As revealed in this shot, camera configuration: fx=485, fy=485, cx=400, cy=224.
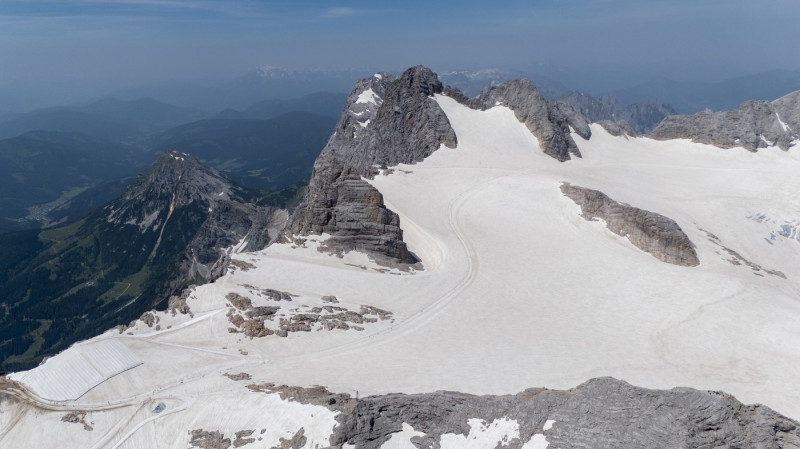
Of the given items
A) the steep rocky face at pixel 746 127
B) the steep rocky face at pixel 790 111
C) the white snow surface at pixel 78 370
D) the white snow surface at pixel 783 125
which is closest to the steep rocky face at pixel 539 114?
the steep rocky face at pixel 746 127

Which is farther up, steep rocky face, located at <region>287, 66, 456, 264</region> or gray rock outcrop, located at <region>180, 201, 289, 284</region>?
steep rocky face, located at <region>287, 66, 456, 264</region>

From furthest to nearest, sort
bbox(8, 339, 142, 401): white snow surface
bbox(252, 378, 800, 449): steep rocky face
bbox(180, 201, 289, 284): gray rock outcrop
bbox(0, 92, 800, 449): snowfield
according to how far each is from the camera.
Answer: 1. bbox(180, 201, 289, 284): gray rock outcrop
2. bbox(8, 339, 142, 401): white snow surface
3. bbox(0, 92, 800, 449): snowfield
4. bbox(252, 378, 800, 449): steep rocky face

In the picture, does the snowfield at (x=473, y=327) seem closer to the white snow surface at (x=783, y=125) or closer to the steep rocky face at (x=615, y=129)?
the steep rocky face at (x=615, y=129)

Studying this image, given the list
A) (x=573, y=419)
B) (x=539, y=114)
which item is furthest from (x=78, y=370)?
(x=539, y=114)

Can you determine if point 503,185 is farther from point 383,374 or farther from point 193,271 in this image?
point 193,271

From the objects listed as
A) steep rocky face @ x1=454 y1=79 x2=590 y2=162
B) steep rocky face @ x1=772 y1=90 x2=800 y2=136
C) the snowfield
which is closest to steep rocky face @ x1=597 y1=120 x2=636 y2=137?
steep rocky face @ x1=454 y1=79 x2=590 y2=162

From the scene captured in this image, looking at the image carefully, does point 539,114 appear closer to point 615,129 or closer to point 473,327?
point 615,129

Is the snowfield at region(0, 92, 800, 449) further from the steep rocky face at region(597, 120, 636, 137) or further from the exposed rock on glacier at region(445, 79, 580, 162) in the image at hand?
the steep rocky face at region(597, 120, 636, 137)
